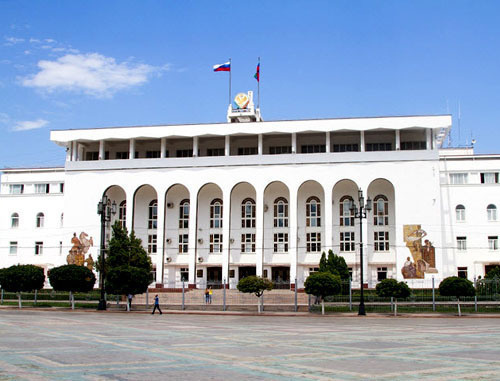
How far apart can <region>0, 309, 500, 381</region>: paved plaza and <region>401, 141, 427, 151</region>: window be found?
112 feet

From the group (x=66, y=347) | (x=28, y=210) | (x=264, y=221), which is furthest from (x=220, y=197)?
(x=66, y=347)

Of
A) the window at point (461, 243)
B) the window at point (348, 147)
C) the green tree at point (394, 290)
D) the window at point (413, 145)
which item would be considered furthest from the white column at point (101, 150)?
the window at point (461, 243)

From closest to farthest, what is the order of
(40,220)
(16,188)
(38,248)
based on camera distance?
1. (38,248)
2. (40,220)
3. (16,188)

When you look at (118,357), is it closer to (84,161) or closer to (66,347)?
(66,347)

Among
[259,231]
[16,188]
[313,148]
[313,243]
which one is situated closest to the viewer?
[259,231]

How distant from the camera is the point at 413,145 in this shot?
2035 inches

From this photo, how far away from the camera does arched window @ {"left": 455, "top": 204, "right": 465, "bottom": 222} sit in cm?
4678

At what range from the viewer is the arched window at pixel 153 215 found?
5225 cm

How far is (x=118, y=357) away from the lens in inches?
473

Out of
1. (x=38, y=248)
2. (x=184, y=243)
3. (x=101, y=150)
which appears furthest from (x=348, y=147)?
(x=38, y=248)

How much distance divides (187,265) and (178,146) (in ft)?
36.6

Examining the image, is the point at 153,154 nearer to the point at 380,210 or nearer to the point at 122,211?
the point at 122,211

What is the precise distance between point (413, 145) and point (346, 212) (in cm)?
888

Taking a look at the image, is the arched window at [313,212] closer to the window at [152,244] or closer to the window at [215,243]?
the window at [215,243]
